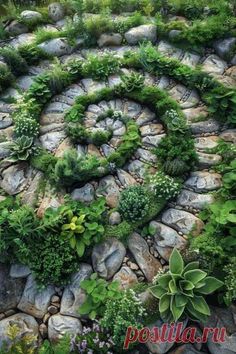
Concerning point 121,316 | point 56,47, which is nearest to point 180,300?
point 121,316

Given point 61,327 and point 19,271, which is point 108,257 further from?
point 19,271

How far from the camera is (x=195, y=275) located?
6.70 metres

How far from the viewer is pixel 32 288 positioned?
7344 millimetres

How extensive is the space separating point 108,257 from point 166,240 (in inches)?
48.7

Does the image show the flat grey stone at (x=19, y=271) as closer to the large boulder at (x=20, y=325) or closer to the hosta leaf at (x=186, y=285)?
the large boulder at (x=20, y=325)

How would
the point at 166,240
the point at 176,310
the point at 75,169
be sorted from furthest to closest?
the point at 75,169 < the point at 166,240 < the point at 176,310

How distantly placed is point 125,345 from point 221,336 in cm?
172

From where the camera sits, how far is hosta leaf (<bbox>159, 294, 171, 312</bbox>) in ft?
21.5

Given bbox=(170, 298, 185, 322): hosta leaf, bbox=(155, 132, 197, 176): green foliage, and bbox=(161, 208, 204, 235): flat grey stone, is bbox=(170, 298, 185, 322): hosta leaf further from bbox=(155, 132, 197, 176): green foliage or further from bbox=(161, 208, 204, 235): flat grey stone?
bbox=(155, 132, 197, 176): green foliage

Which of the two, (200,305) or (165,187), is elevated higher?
(165,187)

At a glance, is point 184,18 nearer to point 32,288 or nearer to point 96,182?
point 96,182

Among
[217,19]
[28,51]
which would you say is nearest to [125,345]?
[28,51]

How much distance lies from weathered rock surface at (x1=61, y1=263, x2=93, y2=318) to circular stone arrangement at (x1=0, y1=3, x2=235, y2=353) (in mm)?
19

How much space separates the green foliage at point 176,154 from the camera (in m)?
8.29
